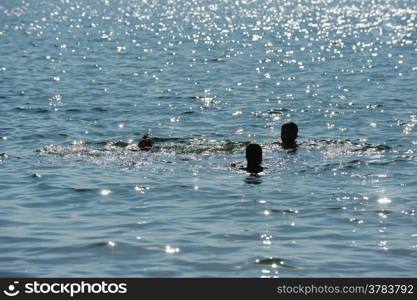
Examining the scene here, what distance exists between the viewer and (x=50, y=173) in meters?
22.7

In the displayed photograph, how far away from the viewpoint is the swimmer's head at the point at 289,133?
998 inches

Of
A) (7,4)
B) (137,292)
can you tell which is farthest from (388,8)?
(137,292)

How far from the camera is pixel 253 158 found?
22.5 meters

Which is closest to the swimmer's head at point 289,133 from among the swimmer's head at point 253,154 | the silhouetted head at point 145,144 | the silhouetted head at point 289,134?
the silhouetted head at point 289,134

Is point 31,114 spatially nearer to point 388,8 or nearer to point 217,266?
Answer: point 217,266

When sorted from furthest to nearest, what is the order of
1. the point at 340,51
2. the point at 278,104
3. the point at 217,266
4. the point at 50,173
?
the point at 340,51 → the point at 278,104 → the point at 50,173 → the point at 217,266

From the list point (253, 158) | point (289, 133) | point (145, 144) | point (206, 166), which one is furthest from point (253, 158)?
point (145, 144)

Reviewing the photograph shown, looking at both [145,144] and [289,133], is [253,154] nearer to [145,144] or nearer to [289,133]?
[289,133]

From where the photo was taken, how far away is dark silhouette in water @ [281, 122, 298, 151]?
25.4 meters

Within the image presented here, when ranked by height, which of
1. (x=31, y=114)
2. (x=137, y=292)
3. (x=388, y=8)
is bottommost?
(x=137, y=292)

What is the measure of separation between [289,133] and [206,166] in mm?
3207

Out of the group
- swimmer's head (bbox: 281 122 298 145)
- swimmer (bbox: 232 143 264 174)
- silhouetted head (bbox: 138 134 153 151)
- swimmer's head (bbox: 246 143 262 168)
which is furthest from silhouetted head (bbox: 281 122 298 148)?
silhouetted head (bbox: 138 134 153 151)

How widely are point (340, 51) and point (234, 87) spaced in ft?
66.3

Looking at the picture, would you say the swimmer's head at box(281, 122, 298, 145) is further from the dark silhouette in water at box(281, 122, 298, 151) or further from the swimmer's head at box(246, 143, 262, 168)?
the swimmer's head at box(246, 143, 262, 168)
